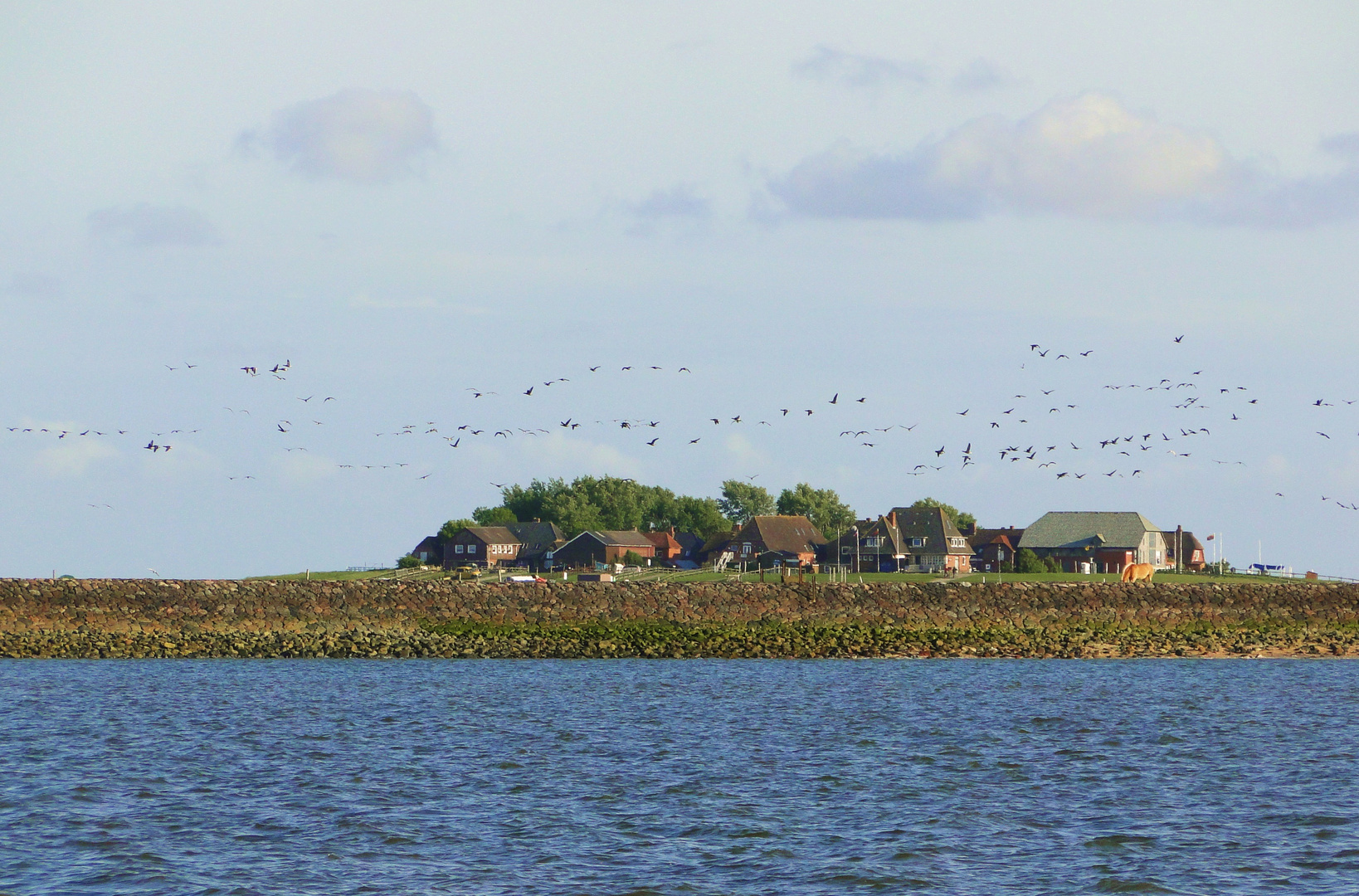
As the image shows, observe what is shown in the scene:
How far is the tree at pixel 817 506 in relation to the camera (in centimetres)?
18412

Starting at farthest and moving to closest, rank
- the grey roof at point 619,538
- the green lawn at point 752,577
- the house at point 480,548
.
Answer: the house at point 480,548, the grey roof at point 619,538, the green lawn at point 752,577

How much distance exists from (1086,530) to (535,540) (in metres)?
62.1

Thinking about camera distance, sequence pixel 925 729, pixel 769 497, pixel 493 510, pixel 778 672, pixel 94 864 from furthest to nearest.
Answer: pixel 769 497, pixel 493 510, pixel 778 672, pixel 925 729, pixel 94 864

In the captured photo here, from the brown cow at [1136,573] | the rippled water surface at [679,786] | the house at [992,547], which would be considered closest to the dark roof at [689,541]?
the house at [992,547]

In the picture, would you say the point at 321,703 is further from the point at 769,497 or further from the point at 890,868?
the point at 769,497

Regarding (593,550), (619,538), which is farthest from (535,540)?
(593,550)

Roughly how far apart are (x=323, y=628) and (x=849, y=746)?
4103 centimetres

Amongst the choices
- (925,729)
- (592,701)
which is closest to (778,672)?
(592,701)

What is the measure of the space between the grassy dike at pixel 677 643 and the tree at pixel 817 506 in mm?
112762

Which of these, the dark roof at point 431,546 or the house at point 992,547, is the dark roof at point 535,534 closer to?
the dark roof at point 431,546

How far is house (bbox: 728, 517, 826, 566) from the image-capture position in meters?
144

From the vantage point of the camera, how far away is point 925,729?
39.0 metres

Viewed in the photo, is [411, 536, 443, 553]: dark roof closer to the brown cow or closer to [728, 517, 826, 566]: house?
[728, 517, 826, 566]: house

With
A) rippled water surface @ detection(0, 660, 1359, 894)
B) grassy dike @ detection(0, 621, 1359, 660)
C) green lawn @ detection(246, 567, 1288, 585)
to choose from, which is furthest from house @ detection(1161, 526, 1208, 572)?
rippled water surface @ detection(0, 660, 1359, 894)
